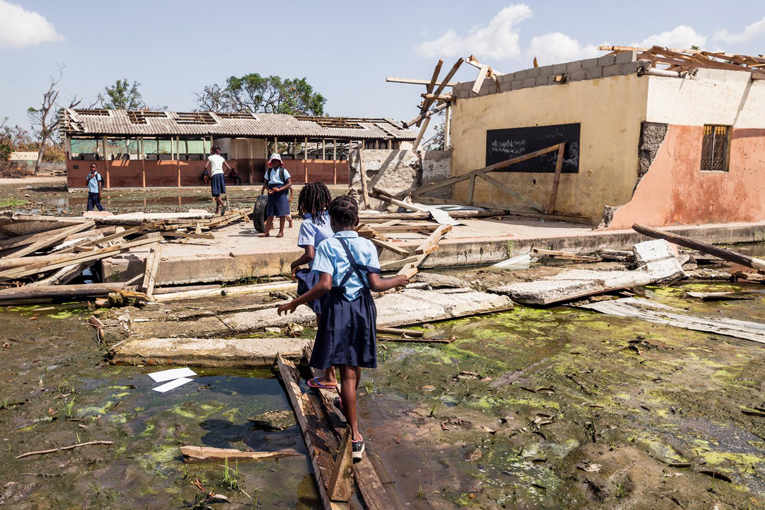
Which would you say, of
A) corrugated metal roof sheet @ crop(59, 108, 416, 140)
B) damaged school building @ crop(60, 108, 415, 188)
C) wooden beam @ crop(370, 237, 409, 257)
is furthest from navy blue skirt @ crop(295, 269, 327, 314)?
corrugated metal roof sheet @ crop(59, 108, 416, 140)

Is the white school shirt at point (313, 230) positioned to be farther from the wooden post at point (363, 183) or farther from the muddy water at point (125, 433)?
the wooden post at point (363, 183)

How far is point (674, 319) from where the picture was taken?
22.0ft

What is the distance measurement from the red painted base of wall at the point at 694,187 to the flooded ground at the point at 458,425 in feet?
24.3

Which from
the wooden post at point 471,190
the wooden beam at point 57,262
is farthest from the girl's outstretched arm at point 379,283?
the wooden post at point 471,190

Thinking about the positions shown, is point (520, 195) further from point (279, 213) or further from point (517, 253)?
point (279, 213)

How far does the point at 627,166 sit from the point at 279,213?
7.28 m

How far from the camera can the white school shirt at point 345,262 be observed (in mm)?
3590

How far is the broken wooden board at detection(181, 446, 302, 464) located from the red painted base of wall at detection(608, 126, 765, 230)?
1036 cm

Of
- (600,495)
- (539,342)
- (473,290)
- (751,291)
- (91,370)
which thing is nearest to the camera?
(600,495)

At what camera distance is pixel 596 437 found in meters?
3.91

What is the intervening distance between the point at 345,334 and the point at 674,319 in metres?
4.59

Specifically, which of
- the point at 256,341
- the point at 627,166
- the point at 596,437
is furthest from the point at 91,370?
the point at 627,166

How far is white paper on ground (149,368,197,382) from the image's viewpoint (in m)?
4.95

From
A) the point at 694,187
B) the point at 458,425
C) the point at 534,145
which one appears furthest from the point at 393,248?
the point at 694,187
